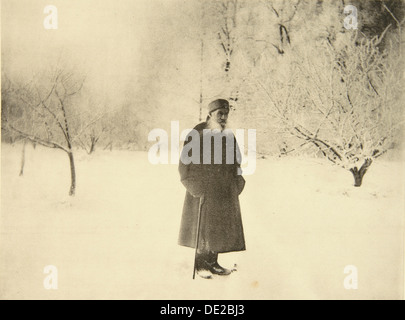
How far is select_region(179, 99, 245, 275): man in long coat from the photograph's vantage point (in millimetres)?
1981

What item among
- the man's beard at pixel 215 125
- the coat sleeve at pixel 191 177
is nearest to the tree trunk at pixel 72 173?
the coat sleeve at pixel 191 177

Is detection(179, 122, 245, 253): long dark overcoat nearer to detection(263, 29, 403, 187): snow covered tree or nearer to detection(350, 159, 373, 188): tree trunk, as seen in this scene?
detection(263, 29, 403, 187): snow covered tree

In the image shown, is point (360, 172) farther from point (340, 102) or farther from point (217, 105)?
point (217, 105)

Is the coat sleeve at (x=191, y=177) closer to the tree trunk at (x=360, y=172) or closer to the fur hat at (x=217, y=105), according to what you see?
the fur hat at (x=217, y=105)

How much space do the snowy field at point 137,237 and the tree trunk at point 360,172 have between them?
1.00 ft

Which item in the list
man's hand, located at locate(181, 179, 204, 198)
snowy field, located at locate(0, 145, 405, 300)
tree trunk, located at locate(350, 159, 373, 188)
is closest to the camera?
man's hand, located at locate(181, 179, 204, 198)

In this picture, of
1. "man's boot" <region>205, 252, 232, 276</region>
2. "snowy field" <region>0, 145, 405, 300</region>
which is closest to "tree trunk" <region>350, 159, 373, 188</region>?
"snowy field" <region>0, 145, 405, 300</region>

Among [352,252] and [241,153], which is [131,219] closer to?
[241,153]

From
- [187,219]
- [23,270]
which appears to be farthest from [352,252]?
[23,270]

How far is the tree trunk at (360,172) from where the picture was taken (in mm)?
2219

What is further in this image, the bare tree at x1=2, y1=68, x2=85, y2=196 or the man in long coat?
the bare tree at x1=2, y1=68, x2=85, y2=196

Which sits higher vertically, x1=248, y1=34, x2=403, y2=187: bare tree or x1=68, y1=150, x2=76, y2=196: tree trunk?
x1=248, y1=34, x2=403, y2=187: bare tree

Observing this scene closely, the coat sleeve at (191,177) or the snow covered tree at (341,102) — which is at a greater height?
the snow covered tree at (341,102)

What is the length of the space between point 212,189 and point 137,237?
60cm
